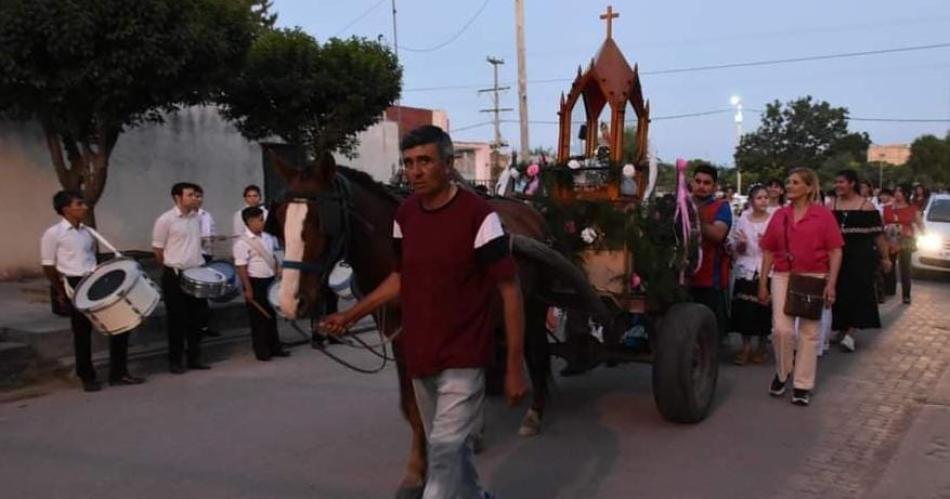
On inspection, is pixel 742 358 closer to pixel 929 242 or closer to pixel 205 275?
pixel 205 275

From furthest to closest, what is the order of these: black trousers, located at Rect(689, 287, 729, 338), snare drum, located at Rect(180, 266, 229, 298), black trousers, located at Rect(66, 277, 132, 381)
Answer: snare drum, located at Rect(180, 266, 229, 298) < black trousers, located at Rect(689, 287, 729, 338) < black trousers, located at Rect(66, 277, 132, 381)

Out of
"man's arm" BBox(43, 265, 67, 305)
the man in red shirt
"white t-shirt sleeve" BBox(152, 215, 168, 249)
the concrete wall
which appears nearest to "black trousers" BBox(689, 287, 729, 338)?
the man in red shirt

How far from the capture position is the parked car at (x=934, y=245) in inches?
617

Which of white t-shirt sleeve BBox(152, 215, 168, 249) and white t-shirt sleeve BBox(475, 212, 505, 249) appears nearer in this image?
white t-shirt sleeve BBox(475, 212, 505, 249)

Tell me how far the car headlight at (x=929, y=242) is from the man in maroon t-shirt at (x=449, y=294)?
49.1ft

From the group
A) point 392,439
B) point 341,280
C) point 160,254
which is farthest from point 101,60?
point 392,439

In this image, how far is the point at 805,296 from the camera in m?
6.34

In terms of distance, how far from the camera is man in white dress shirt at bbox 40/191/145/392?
727cm

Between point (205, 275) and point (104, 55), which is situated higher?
point (104, 55)

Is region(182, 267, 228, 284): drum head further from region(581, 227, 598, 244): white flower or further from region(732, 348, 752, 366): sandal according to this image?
region(732, 348, 752, 366): sandal

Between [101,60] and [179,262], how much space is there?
2749 millimetres

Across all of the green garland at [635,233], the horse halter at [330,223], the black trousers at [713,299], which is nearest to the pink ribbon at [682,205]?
the green garland at [635,233]

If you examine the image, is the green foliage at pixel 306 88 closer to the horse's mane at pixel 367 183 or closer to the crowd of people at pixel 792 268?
the crowd of people at pixel 792 268

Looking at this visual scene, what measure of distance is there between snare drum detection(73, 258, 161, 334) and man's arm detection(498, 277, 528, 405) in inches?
184
